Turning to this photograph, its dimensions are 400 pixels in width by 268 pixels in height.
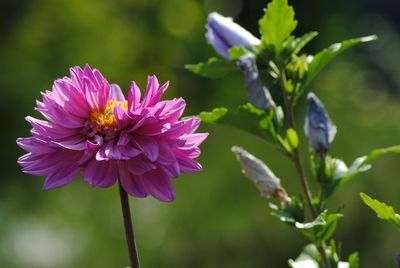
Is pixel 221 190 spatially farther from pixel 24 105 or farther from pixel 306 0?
pixel 306 0

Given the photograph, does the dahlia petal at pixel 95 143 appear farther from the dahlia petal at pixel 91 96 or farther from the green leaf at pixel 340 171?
the green leaf at pixel 340 171

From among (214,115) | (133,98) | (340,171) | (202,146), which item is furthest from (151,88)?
(202,146)

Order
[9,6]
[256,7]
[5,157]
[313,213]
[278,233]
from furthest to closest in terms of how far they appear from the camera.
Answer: [256,7]
[9,6]
[5,157]
[278,233]
[313,213]

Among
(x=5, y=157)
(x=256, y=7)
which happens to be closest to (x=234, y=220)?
(x=5, y=157)

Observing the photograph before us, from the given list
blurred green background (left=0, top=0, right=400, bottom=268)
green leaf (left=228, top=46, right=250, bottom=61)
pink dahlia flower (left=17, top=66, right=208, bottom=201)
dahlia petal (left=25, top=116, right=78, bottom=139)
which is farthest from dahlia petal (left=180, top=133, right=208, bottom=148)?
blurred green background (left=0, top=0, right=400, bottom=268)

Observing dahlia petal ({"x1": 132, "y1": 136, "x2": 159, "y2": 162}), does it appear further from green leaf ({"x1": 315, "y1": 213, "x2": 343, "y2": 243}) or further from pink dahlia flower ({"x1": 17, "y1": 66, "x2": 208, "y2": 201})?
green leaf ({"x1": 315, "y1": 213, "x2": 343, "y2": 243})

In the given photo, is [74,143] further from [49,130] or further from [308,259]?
[308,259]
